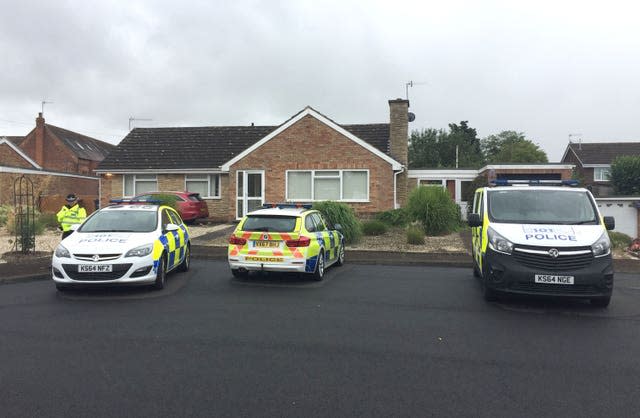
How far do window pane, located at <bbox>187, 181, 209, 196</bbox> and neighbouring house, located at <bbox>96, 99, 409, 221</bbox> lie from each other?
1.7 inches

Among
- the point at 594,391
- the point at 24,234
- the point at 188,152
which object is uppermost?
the point at 188,152

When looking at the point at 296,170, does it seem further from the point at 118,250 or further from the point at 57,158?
the point at 57,158

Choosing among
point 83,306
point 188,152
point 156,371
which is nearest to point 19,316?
point 83,306

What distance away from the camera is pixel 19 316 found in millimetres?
6828

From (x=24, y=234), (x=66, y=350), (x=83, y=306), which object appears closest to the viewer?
(x=66, y=350)

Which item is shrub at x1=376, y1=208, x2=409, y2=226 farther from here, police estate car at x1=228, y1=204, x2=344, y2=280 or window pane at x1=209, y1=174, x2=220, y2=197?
police estate car at x1=228, y1=204, x2=344, y2=280

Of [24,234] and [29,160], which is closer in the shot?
[24,234]

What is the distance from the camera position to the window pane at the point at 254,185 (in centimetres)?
2119

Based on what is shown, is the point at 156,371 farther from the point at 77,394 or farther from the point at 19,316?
the point at 19,316

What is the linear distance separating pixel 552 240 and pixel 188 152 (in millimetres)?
19457

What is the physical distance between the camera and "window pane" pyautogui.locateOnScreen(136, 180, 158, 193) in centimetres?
2322

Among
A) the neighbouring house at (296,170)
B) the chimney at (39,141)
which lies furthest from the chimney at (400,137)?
the chimney at (39,141)

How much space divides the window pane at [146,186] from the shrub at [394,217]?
10.4m

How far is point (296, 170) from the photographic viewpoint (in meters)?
20.8
